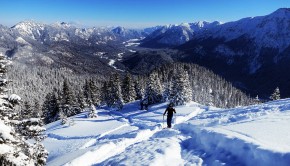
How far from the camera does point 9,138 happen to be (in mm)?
13812

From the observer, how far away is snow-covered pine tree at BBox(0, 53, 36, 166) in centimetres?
1396

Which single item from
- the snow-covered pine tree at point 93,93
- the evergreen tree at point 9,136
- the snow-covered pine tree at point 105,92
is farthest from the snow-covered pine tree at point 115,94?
the evergreen tree at point 9,136

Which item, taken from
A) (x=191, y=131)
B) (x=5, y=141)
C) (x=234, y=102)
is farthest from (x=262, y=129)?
(x=234, y=102)

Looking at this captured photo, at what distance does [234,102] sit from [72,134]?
132 m

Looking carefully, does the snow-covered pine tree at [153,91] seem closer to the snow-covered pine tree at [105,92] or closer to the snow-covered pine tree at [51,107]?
the snow-covered pine tree at [105,92]

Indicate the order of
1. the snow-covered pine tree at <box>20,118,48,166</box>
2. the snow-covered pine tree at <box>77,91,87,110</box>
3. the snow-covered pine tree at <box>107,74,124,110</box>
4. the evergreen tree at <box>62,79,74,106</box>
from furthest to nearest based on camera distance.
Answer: the snow-covered pine tree at <box>77,91,87,110</box>, the snow-covered pine tree at <box>107,74,124,110</box>, the evergreen tree at <box>62,79,74,106</box>, the snow-covered pine tree at <box>20,118,48,166</box>

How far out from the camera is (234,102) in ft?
573

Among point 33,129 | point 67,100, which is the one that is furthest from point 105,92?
point 33,129

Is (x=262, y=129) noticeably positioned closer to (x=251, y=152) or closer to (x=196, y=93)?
(x=251, y=152)

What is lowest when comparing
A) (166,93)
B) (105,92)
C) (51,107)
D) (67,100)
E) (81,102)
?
(51,107)

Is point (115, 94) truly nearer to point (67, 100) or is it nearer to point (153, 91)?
point (153, 91)

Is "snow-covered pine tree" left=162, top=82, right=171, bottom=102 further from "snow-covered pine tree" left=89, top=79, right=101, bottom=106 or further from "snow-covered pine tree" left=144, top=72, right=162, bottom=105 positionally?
"snow-covered pine tree" left=89, top=79, right=101, bottom=106

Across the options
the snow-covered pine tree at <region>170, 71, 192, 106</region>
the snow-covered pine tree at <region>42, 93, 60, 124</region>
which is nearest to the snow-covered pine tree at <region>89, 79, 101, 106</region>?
the snow-covered pine tree at <region>42, 93, 60, 124</region>

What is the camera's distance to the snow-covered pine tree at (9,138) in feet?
45.8
